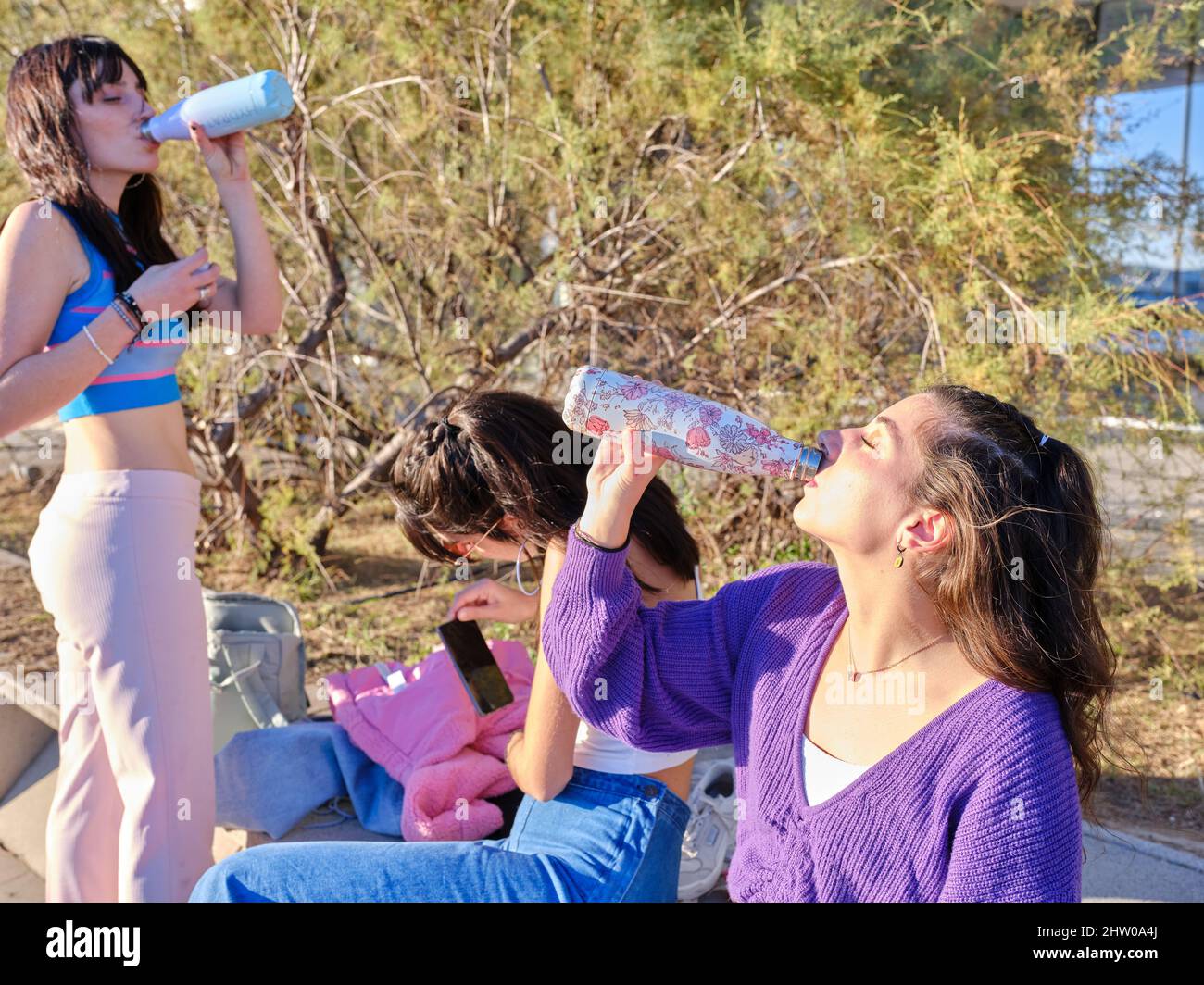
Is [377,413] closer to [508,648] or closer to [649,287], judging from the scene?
[649,287]

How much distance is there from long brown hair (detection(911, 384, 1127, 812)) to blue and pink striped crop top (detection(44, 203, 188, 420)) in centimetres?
166

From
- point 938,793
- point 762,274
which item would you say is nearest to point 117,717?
point 938,793

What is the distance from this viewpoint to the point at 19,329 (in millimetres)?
2238

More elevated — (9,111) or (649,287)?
(9,111)

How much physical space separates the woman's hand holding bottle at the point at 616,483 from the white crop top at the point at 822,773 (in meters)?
0.44

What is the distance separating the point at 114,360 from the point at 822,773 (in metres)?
1.64

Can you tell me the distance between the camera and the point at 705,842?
2.55 metres

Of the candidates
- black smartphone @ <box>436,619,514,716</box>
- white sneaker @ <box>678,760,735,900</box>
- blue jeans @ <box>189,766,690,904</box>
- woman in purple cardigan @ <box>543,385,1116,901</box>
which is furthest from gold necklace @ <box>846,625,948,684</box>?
black smartphone @ <box>436,619,514,716</box>

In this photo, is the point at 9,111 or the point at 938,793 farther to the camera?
the point at 9,111

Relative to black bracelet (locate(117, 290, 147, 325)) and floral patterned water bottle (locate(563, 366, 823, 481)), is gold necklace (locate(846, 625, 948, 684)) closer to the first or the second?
floral patterned water bottle (locate(563, 366, 823, 481))

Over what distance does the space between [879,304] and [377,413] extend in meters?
2.50

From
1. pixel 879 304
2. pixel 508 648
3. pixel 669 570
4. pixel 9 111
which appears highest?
pixel 9 111
